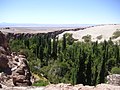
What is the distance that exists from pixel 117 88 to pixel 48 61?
61.6 metres

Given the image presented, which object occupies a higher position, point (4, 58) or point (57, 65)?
point (4, 58)

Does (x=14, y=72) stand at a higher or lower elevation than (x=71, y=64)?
higher

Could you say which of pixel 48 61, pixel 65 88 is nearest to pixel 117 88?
pixel 65 88

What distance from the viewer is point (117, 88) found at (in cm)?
1817

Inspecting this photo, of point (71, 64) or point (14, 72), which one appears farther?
point (71, 64)

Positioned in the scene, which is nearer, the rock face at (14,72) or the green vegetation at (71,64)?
the rock face at (14,72)

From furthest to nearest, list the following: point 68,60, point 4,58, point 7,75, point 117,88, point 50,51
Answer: point 50,51 < point 68,60 < point 4,58 < point 7,75 < point 117,88

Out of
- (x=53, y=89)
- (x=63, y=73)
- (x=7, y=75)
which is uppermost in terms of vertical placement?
(x=53, y=89)

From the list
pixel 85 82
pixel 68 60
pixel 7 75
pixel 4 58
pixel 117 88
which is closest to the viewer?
pixel 117 88

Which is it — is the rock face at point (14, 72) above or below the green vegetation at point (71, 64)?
above

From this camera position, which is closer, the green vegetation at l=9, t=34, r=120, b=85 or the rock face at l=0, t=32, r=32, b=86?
the rock face at l=0, t=32, r=32, b=86

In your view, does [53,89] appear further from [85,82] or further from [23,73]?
[85,82]

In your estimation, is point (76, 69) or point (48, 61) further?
point (48, 61)

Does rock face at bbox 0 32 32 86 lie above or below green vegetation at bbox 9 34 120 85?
above
